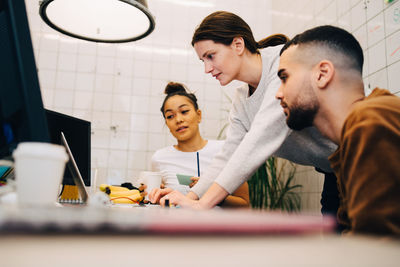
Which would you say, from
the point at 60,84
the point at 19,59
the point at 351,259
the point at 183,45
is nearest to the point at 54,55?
the point at 60,84

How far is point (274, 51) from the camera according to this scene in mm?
1462

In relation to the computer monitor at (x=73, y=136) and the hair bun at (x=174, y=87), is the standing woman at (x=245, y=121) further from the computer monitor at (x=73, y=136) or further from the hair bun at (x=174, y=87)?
the hair bun at (x=174, y=87)

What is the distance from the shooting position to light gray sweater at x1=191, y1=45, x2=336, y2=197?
1143mm

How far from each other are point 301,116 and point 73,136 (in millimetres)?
1050

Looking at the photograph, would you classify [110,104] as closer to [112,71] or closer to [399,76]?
[112,71]

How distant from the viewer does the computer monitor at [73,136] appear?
4.57ft

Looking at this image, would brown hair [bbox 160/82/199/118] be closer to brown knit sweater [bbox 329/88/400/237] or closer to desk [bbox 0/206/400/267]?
brown knit sweater [bbox 329/88/400/237]

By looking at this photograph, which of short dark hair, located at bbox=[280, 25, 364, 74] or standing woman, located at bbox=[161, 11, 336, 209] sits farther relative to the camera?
standing woman, located at bbox=[161, 11, 336, 209]

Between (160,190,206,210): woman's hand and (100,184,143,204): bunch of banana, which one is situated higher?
(160,190,206,210): woman's hand

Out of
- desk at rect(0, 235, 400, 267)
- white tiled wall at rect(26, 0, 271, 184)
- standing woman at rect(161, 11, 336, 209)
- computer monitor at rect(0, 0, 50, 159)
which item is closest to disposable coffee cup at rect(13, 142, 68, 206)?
computer monitor at rect(0, 0, 50, 159)

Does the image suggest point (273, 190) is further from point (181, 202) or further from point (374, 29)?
point (181, 202)

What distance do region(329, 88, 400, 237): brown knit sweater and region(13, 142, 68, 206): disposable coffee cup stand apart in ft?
1.74

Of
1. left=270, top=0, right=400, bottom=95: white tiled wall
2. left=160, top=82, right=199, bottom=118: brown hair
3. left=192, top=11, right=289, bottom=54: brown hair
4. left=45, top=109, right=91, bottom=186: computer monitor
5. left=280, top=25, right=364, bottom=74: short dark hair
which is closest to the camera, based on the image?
left=280, top=25, right=364, bottom=74: short dark hair

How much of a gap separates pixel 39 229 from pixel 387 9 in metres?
2.15
